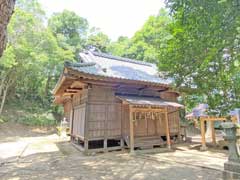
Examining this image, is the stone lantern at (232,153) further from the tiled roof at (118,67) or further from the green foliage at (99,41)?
the green foliage at (99,41)

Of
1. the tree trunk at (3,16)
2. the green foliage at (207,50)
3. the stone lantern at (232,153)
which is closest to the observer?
the tree trunk at (3,16)

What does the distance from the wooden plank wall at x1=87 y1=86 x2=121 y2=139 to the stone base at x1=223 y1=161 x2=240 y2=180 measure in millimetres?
5000

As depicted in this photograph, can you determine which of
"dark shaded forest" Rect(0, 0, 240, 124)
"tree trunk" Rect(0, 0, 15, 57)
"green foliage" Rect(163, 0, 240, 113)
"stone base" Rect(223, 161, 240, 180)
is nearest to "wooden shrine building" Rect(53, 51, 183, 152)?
"dark shaded forest" Rect(0, 0, 240, 124)

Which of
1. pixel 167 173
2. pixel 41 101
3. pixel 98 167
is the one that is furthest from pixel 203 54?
pixel 41 101

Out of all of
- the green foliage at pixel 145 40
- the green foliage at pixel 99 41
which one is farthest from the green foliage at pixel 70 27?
the green foliage at pixel 145 40

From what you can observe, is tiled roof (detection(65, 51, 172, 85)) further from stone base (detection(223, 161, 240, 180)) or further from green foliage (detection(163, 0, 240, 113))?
stone base (detection(223, 161, 240, 180))

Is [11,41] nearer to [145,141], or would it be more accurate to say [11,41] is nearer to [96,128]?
[96,128]

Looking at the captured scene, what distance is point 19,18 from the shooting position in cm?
1594

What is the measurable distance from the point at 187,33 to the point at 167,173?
347cm

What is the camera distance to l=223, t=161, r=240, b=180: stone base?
12.6 feet

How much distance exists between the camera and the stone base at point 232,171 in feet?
12.6

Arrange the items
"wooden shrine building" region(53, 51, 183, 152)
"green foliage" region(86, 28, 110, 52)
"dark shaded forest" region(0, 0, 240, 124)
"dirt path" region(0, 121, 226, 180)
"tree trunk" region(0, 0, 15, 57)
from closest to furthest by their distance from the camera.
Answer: "tree trunk" region(0, 0, 15, 57) < "dark shaded forest" region(0, 0, 240, 124) < "dirt path" region(0, 121, 226, 180) < "wooden shrine building" region(53, 51, 183, 152) < "green foliage" region(86, 28, 110, 52)

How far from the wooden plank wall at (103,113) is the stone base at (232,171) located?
5.00 m

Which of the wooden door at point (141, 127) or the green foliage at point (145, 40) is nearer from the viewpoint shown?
the wooden door at point (141, 127)
